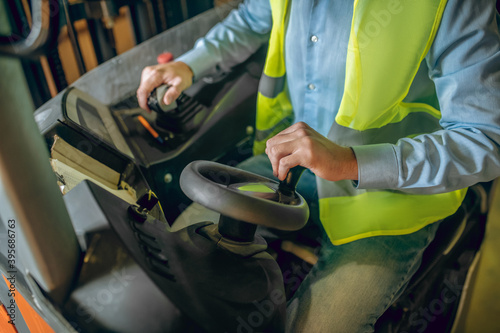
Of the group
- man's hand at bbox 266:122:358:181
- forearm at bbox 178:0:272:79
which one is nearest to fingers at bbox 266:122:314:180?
man's hand at bbox 266:122:358:181

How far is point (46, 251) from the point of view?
0.49m

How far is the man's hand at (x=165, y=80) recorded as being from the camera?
977 mm

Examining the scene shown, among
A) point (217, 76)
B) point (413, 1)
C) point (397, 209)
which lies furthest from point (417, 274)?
point (217, 76)

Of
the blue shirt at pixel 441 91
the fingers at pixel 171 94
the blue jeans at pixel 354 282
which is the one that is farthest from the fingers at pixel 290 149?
the fingers at pixel 171 94

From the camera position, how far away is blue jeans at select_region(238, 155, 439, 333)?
75cm

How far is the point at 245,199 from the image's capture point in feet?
1.78

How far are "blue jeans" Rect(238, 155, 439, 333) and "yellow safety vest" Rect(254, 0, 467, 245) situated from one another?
3cm

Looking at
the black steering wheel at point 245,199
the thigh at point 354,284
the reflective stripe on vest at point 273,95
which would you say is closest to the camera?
the black steering wheel at point 245,199

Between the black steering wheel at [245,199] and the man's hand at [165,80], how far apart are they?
39 cm

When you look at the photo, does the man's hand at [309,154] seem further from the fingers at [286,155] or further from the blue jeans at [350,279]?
the blue jeans at [350,279]

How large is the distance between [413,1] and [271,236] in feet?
1.71

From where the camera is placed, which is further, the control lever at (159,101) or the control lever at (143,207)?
the control lever at (159,101)

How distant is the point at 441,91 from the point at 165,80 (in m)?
0.64

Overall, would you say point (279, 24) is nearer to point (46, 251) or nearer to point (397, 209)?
point (397, 209)
